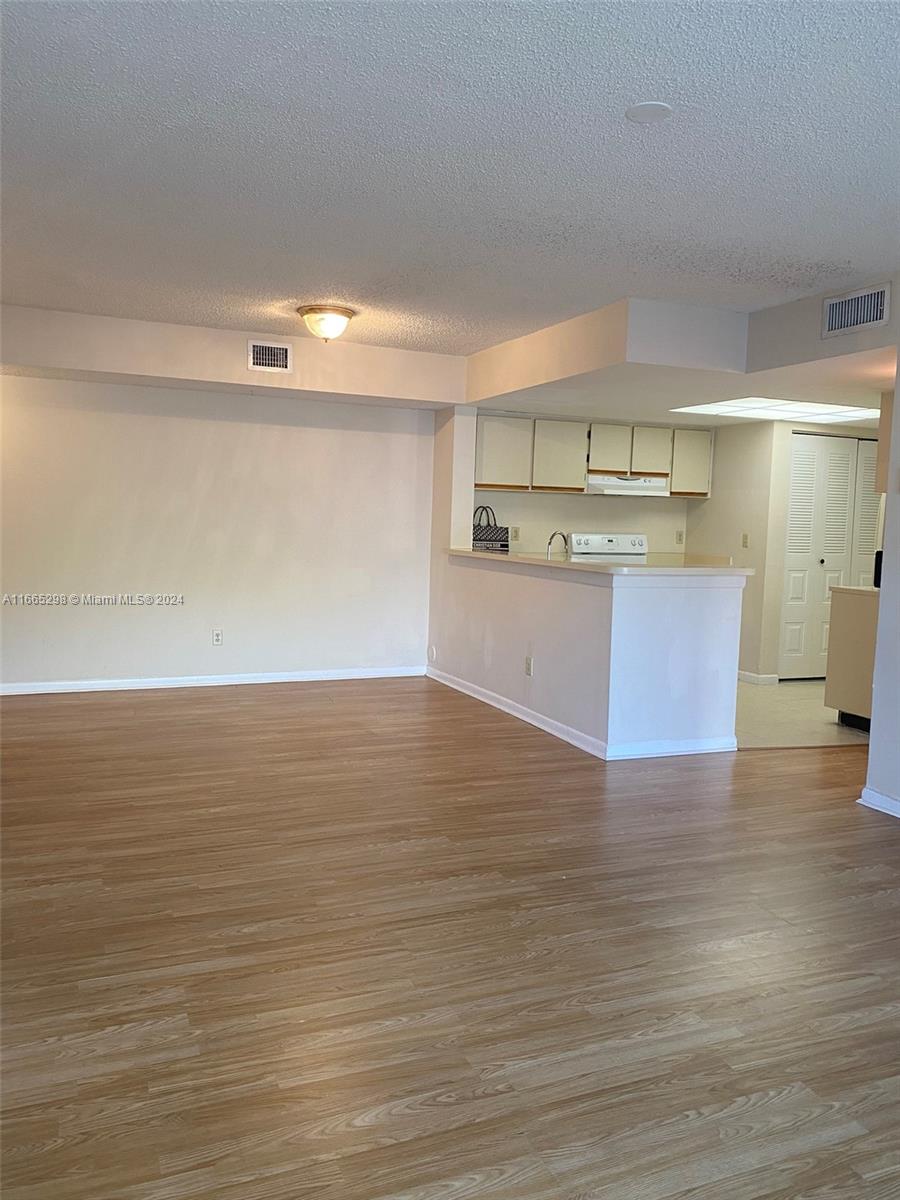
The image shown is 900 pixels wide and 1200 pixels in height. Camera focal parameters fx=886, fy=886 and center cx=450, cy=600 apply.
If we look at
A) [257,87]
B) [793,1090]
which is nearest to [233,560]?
[257,87]

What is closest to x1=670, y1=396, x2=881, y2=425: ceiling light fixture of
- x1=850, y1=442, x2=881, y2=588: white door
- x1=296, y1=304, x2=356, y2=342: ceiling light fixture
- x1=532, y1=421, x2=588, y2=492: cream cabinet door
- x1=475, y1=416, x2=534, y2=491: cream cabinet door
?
x1=850, y1=442, x2=881, y2=588: white door

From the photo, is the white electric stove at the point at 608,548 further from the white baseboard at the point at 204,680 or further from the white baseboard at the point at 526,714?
the white baseboard at the point at 204,680

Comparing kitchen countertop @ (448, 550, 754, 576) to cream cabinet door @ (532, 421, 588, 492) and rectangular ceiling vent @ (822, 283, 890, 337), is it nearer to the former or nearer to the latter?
rectangular ceiling vent @ (822, 283, 890, 337)

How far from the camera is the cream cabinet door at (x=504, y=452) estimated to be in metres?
6.82

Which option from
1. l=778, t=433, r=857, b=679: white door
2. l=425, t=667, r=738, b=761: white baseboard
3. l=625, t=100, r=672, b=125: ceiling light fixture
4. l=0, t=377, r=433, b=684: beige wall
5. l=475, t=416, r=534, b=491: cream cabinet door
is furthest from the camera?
l=778, t=433, r=857, b=679: white door

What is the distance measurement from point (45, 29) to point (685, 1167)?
2966mm

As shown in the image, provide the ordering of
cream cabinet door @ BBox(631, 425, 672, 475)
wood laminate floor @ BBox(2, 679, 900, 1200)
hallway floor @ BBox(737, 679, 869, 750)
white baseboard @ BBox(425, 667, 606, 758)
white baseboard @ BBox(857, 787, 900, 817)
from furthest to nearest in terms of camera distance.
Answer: cream cabinet door @ BBox(631, 425, 672, 475), hallway floor @ BBox(737, 679, 869, 750), white baseboard @ BBox(425, 667, 606, 758), white baseboard @ BBox(857, 787, 900, 817), wood laminate floor @ BBox(2, 679, 900, 1200)

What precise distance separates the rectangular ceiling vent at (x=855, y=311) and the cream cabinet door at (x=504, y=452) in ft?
9.43

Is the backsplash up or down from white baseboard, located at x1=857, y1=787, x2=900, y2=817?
up

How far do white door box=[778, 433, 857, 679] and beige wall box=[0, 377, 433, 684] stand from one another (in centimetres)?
300

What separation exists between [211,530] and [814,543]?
4842 millimetres

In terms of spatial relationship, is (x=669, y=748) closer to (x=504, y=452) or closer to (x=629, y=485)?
(x=504, y=452)

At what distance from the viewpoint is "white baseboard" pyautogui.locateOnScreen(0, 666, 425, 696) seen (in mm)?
6086

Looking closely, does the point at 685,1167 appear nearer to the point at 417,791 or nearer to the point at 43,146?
the point at 417,791
